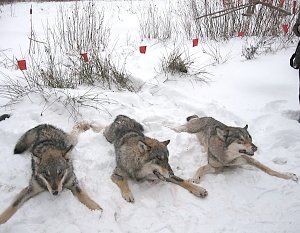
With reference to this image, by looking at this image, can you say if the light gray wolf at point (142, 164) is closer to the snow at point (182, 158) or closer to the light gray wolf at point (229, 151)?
the snow at point (182, 158)

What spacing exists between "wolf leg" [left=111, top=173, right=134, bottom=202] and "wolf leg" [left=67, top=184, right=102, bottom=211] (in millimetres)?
364

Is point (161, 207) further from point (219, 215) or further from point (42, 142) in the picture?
point (42, 142)

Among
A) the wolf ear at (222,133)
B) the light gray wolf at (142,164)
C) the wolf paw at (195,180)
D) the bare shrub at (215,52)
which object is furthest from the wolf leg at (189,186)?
the bare shrub at (215,52)

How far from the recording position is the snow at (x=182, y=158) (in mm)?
3451

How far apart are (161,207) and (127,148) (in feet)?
3.27

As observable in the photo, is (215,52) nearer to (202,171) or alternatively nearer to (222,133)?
(222,133)

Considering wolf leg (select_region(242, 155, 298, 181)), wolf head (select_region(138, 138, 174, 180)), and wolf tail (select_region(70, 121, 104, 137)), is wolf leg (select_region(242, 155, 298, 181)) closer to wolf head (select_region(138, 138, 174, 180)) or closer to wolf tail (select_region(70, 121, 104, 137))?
wolf head (select_region(138, 138, 174, 180))

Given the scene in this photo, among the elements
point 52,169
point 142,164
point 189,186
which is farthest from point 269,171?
point 52,169

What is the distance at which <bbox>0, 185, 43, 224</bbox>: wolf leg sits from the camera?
11.1ft

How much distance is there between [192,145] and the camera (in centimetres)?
488

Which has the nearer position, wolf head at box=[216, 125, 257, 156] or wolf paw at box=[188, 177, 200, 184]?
wolf head at box=[216, 125, 257, 156]

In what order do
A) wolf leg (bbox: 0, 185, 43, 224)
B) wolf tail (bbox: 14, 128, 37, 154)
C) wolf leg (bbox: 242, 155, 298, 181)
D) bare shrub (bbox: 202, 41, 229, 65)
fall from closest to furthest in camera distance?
1. wolf leg (bbox: 0, 185, 43, 224)
2. wolf leg (bbox: 242, 155, 298, 181)
3. wolf tail (bbox: 14, 128, 37, 154)
4. bare shrub (bbox: 202, 41, 229, 65)

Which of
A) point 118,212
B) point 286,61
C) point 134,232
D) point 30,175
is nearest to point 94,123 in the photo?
point 30,175

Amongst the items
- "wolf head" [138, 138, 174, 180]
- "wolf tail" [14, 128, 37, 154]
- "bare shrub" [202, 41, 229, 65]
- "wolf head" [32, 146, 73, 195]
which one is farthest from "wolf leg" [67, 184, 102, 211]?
"bare shrub" [202, 41, 229, 65]
